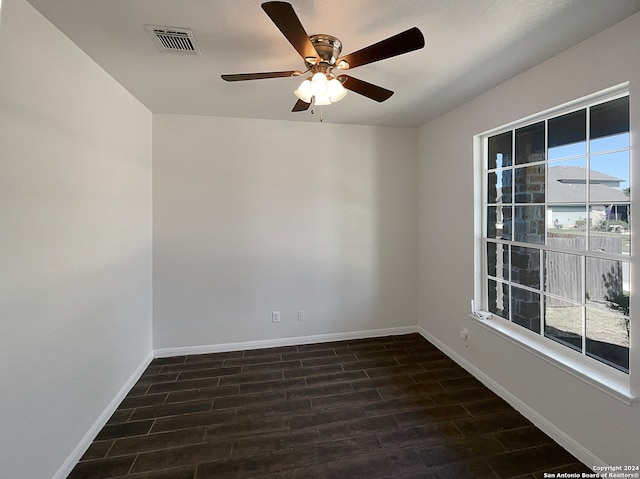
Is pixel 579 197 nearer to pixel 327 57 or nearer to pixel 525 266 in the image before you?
pixel 525 266

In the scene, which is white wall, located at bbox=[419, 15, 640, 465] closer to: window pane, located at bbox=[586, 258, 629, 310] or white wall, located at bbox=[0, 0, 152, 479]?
window pane, located at bbox=[586, 258, 629, 310]

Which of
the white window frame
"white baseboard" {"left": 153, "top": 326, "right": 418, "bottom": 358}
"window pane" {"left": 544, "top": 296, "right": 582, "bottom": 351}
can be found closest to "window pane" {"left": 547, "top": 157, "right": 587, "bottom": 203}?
the white window frame

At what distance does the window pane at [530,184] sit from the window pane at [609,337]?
87cm

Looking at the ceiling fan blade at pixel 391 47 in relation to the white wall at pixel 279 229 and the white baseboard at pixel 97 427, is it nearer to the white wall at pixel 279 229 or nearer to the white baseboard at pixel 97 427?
the white wall at pixel 279 229

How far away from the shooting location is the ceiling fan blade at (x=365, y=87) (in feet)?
5.71

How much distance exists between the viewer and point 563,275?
2.09 metres

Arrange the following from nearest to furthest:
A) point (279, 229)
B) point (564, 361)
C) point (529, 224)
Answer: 1. point (564, 361)
2. point (529, 224)
3. point (279, 229)

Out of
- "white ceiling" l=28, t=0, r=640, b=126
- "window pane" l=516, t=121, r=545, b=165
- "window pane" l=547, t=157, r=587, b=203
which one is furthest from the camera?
"window pane" l=516, t=121, r=545, b=165

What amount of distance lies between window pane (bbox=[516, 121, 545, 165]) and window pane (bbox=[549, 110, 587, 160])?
0.27 ft

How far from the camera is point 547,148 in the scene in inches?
86.0

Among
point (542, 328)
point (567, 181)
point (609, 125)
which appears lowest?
point (542, 328)

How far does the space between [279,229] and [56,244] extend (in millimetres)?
2010

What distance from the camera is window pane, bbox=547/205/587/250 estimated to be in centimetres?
196

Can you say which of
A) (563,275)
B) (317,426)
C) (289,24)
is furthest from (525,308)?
(289,24)
